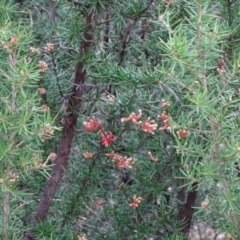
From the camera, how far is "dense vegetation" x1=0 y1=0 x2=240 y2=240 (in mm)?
1329

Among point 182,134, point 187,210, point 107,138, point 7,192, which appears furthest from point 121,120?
point 187,210

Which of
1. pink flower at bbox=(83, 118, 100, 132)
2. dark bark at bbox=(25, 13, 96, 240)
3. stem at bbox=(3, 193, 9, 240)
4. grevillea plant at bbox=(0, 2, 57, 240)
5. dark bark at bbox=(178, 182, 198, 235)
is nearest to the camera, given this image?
grevillea plant at bbox=(0, 2, 57, 240)

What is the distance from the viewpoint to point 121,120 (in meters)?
1.50

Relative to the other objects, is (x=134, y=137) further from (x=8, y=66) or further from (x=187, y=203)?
(x=8, y=66)

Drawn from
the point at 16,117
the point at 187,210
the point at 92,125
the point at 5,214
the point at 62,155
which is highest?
the point at 16,117

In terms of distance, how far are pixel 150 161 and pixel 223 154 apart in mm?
455

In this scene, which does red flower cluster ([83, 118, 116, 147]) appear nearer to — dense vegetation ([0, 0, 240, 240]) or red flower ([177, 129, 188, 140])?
dense vegetation ([0, 0, 240, 240])

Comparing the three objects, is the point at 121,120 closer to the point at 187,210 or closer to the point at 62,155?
the point at 62,155

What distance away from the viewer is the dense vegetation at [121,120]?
1.33 m

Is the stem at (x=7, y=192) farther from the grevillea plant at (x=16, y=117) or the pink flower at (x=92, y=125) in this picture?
the pink flower at (x=92, y=125)

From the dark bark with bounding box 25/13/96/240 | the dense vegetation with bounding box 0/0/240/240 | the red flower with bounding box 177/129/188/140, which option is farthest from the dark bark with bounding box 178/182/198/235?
the red flower with bounding box 177/129/188/140

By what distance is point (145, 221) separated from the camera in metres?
1.80

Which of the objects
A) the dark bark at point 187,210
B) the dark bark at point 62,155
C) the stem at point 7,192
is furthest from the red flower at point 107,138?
the dark bark at point 187,210

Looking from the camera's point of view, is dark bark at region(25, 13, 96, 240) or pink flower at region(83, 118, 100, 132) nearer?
pink flower at region(83, 118, 100, 132)
